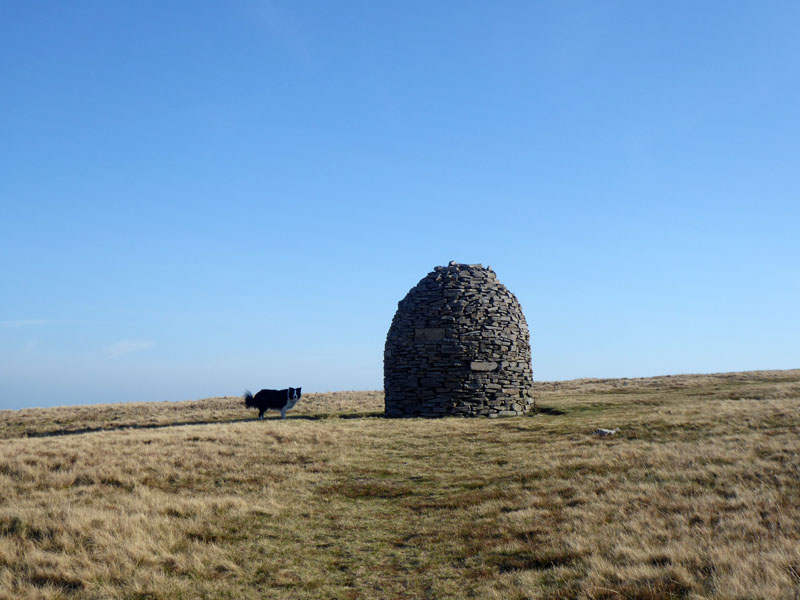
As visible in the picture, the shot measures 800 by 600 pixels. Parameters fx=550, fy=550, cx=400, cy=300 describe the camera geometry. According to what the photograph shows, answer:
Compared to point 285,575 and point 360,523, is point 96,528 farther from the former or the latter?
point 360,523

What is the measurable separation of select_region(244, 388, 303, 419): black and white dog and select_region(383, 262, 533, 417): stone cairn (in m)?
4.04

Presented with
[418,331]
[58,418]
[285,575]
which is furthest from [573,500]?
[58,418]

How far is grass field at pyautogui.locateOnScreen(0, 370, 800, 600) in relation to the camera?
5.68m

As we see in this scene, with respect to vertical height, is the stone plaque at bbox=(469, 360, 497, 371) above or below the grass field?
above

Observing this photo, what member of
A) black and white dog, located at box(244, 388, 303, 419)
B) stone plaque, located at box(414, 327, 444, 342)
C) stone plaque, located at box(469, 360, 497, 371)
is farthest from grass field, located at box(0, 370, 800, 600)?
stone plaque, located at box(414, 327, 444, 342)

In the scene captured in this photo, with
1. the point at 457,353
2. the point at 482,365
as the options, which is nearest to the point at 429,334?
the point at 457,353

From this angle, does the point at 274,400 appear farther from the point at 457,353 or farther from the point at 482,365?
the point at 482,365

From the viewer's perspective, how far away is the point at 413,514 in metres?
8.80

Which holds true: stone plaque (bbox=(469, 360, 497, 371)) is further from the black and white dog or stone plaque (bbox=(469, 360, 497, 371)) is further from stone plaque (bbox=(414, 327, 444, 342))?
the black and white dog

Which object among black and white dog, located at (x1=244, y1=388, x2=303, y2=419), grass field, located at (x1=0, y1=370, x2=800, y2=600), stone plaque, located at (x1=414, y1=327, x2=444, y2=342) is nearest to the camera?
grass field, located at (x1=0, y1=370, x2=800, y2=600)

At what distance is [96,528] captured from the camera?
7.28 metres

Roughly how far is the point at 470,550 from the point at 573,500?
249cm

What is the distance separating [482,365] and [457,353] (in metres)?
1.11

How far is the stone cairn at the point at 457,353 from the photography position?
2194cm
